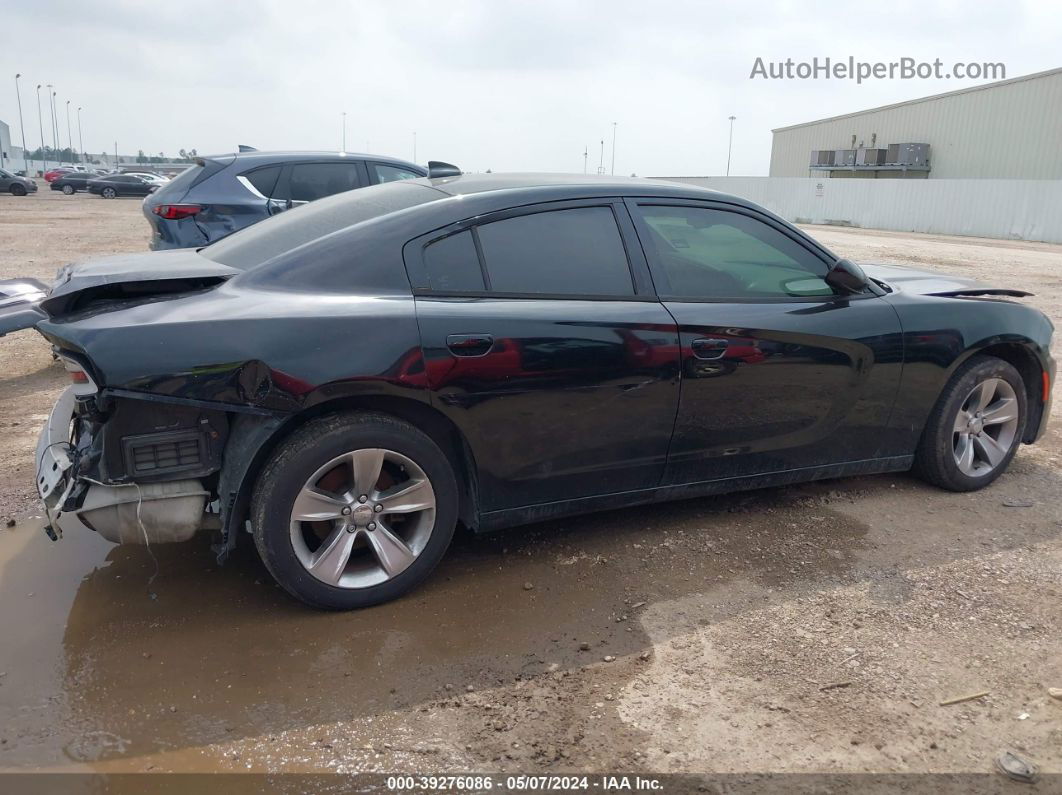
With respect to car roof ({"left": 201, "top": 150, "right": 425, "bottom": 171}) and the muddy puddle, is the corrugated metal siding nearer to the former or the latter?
car roof ({"left": 201, "top": 150, "right": 425, "bottom": 171})

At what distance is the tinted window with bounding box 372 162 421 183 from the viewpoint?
27.5 ft

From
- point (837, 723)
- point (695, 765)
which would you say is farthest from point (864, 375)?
point (695, 765)

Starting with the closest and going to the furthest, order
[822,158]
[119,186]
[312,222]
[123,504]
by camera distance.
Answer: [123,504]
[312,222]
[119,186]
[822,158]

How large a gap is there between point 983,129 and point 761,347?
138 feet

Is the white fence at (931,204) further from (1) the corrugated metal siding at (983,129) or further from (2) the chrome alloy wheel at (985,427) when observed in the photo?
(2) the chrome alloy wheel at (985,427)

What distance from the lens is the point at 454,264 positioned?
326 cm

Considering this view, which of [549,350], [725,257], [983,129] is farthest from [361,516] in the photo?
[983,129]

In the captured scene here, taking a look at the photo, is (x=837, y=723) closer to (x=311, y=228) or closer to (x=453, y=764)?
(x=453, y=764)

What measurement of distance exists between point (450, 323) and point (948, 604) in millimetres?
2229

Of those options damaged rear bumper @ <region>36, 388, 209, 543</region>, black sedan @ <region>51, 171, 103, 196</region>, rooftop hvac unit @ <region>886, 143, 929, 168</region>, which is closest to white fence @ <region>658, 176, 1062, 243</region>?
rooftop hvac unit @ <region>886, 143, 929, 168</region>

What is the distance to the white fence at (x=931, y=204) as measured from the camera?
27766mm

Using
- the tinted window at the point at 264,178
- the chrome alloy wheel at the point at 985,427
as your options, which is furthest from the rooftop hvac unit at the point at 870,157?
the chrome alloy wheel at the point at 985,427

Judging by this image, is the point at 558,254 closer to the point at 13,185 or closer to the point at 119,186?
the point at 13,185

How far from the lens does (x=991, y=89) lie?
123ft
